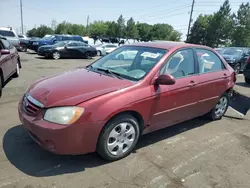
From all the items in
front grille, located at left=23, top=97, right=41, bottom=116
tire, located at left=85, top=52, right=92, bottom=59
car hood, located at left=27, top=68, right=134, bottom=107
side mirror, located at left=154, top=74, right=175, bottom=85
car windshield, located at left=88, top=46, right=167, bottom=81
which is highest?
car windshield, located at left=88, top=46, right=167, bottom=81

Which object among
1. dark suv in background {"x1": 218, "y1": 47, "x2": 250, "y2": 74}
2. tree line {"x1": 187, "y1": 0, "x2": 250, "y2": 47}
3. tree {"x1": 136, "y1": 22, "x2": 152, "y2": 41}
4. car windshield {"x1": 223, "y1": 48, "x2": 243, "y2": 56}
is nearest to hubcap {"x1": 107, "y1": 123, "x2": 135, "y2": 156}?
dark suv in background {"x1": 218, "y1": 47, "x2": 250, "y2": 74}

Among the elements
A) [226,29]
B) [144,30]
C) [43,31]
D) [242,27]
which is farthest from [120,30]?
[242,27]

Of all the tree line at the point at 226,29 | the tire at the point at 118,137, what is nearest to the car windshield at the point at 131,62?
the tire at the point at 118,137

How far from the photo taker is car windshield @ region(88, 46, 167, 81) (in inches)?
147

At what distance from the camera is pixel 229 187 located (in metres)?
3.02

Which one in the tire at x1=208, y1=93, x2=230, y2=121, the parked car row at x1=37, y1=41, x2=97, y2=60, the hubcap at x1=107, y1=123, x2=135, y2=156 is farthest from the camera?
the parked car row at x1=37, y1=41, x2=97, y2=60

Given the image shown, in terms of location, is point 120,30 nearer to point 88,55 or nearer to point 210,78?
point 88,55

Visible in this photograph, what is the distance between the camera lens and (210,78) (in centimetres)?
460

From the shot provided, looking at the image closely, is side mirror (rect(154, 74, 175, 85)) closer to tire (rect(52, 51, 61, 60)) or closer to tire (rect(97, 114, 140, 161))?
tire (rect(97, 114, 140, 161))

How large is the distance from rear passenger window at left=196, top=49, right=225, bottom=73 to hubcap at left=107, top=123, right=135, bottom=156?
1.89 metres

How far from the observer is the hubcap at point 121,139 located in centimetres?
330

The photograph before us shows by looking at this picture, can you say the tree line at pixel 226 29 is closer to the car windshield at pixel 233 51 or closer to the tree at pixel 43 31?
the car windshield at pixel 233 51

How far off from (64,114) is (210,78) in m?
2.91

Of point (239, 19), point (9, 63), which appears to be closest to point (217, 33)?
point (239, 19)
